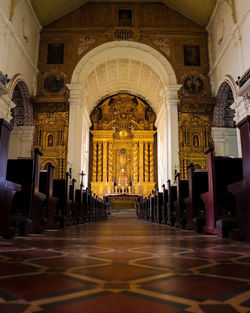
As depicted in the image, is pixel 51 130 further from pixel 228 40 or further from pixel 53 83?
pixel 228 40

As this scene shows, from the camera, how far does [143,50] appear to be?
12578 mm

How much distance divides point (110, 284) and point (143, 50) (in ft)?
41.7

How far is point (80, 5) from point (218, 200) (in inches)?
468

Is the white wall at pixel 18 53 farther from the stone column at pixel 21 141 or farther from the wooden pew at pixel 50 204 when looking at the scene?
the wooden pew at pixel 50 204

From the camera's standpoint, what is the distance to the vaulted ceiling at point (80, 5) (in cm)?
1141

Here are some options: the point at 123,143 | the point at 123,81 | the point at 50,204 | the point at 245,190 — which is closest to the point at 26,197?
the point at 50,204

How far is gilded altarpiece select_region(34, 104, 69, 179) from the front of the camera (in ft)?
38.3

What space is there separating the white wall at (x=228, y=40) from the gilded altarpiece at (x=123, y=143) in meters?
6.69

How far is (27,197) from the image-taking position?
3844 mm

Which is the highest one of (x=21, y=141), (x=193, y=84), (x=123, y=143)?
(x=193, y=84)

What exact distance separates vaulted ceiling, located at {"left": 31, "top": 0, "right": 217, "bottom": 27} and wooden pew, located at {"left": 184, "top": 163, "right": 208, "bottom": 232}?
29.5ft

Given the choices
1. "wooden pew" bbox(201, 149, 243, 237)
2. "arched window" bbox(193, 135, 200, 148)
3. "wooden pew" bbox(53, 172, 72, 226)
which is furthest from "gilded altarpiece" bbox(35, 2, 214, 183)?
"wooden pew" bbox(201, 149, 243, 237)

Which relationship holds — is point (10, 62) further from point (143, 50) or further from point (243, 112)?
point (243, 112)

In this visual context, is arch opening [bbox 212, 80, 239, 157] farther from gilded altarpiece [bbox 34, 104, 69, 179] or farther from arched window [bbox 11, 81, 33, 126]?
arched window [bbox 11, 81, 33, 126]
